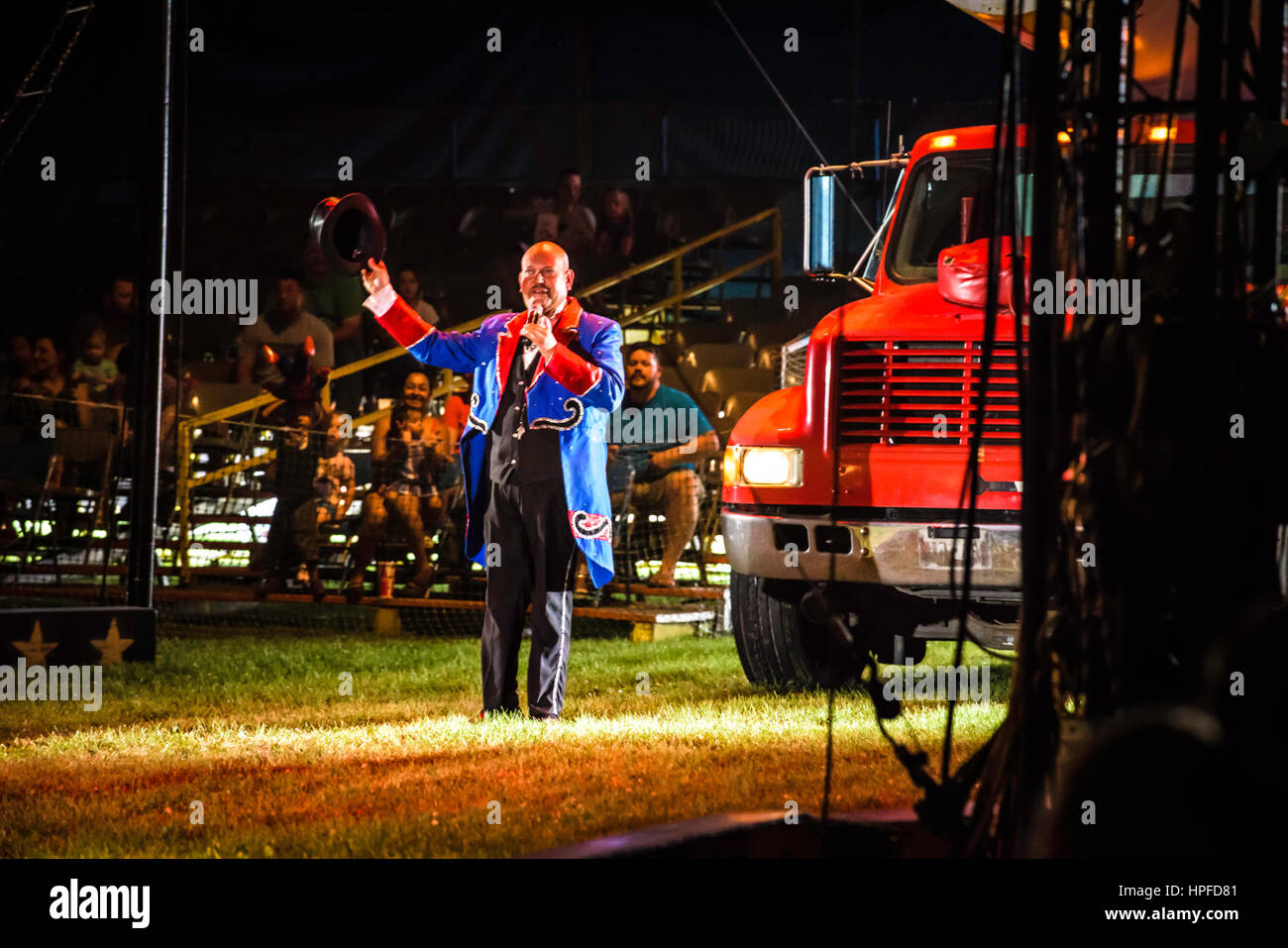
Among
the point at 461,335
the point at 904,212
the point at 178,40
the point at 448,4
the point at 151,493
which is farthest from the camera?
the point at 448,4

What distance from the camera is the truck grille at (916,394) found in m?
6.44

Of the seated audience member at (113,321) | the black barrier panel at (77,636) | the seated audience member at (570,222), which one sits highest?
the seated audience member at (570,222)

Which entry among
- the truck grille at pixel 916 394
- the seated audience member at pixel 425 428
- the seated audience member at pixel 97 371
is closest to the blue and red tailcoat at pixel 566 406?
the truck grille at pixel 916 394

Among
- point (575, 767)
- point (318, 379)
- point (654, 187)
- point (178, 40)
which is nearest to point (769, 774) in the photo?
point (575, 767)

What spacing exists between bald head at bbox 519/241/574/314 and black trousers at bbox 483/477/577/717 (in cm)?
81

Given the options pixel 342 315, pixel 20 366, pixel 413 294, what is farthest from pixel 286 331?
pixel 20 366

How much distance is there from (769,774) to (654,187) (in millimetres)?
12215

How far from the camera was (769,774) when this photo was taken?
545cm

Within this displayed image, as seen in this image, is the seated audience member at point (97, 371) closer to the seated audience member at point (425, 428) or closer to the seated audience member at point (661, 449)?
the seated audience member at point (425, 428)

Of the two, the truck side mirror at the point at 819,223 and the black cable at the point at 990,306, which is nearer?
the black cable at the point at 990,306

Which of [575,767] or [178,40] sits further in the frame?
[178,40]

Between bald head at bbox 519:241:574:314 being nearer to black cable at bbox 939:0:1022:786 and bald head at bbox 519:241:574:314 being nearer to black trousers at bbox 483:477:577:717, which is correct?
black trousers at bbox 483:477:577:717

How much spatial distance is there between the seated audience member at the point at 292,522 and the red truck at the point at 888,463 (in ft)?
17.0
